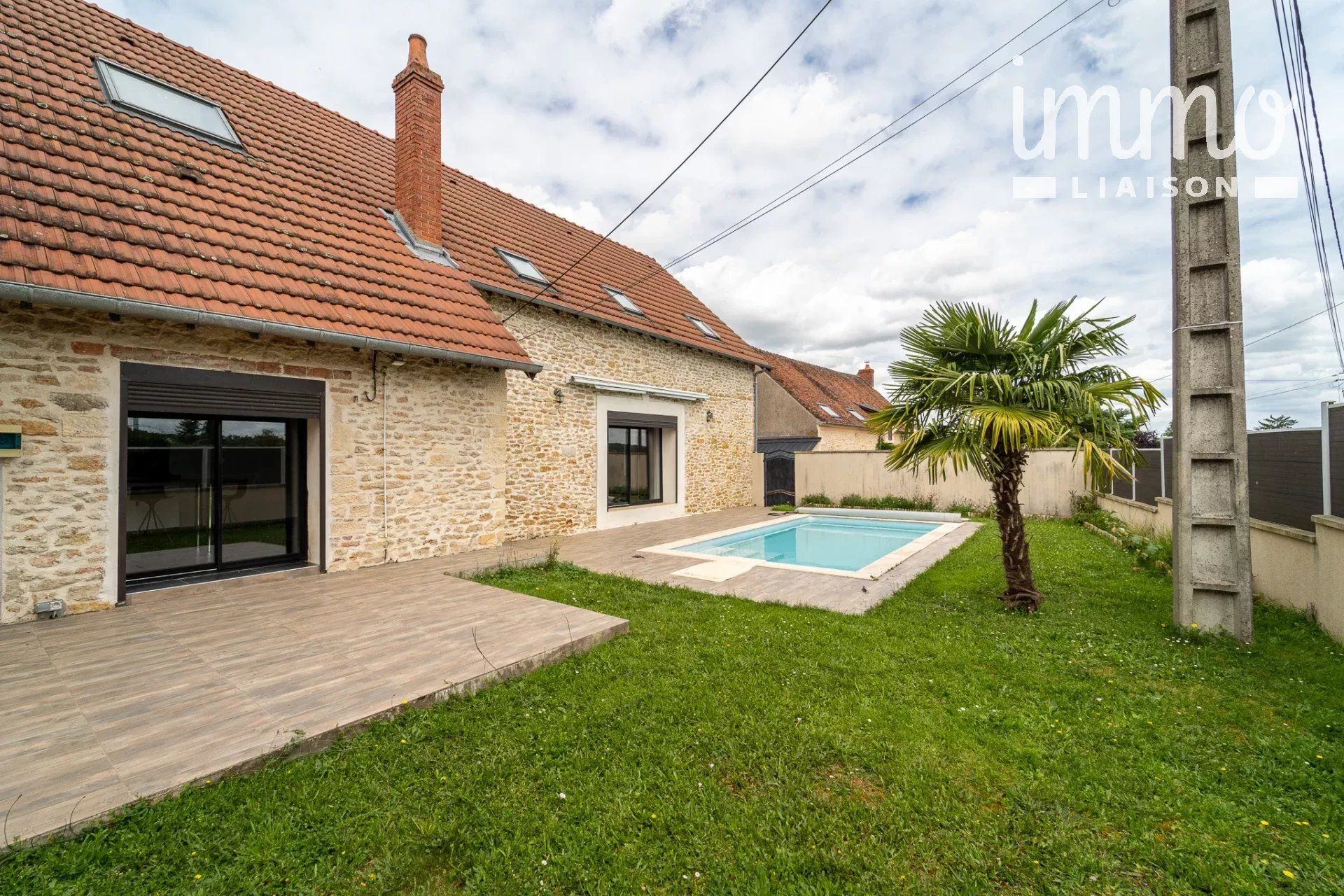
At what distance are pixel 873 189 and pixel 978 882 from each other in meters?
11.0

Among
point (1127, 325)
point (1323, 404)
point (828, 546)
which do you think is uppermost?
point (1127, 325)

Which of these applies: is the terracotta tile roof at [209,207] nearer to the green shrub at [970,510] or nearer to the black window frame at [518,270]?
the black window frame at [518,270]

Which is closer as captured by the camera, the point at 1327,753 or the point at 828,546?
the point at 1327,753

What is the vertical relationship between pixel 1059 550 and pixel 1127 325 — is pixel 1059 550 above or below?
below

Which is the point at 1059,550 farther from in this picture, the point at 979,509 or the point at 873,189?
the point at 873,189

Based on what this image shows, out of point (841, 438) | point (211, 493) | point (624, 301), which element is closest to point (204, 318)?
point (211, 493)

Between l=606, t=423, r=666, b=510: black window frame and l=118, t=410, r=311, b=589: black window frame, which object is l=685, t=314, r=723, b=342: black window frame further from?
l=118, t=410, r=311, b=589: black window frame

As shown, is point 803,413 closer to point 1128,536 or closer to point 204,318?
point 1128,536

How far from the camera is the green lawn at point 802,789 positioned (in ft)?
6.81

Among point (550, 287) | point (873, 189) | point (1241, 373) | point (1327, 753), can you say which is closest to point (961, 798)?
point (1327, 753)

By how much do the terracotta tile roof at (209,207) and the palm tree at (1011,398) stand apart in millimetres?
5390

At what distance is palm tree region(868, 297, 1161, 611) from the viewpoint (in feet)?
16.9

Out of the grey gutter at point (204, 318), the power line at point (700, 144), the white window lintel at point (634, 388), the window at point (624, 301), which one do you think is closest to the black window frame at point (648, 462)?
the white window lintel at point (634, 388)

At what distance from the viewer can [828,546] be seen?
10.7 metres
